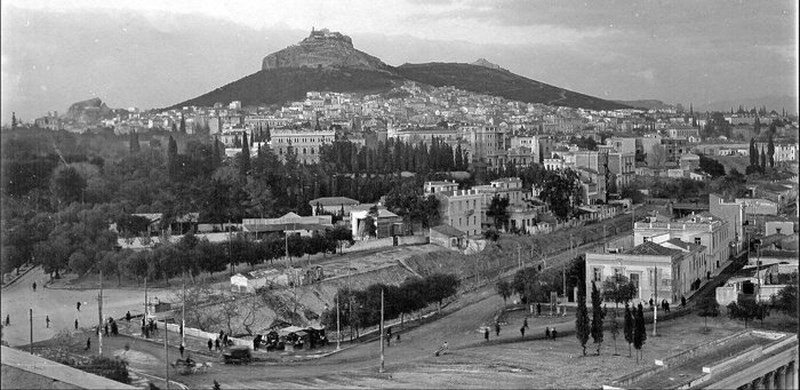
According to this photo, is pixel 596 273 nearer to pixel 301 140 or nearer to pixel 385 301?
pixel 385 301

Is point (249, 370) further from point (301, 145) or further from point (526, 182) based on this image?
point (301, 145)

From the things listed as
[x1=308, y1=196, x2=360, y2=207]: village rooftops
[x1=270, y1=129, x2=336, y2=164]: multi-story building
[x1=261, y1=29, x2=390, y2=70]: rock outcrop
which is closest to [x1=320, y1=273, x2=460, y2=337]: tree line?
[x1=308, y1=196, x2=360, y2=207]: village rooftops

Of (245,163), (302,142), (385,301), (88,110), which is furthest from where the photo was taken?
(302,142)

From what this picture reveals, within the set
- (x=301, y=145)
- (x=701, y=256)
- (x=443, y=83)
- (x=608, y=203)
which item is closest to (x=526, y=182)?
(x=608, y=203)

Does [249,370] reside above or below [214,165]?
below

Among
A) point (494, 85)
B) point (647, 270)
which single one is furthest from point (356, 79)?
point (647, 270)

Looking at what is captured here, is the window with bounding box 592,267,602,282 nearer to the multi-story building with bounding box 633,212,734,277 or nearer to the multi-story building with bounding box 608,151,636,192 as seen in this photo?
the multi-story building with bounding box 633,212,734,277
